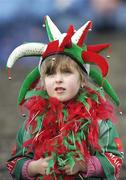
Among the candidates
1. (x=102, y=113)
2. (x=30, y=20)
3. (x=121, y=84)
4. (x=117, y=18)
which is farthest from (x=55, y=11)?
(x=102, y=113)

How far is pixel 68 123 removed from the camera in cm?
435

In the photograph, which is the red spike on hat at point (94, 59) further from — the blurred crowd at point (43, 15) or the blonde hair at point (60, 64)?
the blurred crowd at point (43, 15)

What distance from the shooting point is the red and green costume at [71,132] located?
434 centimetres

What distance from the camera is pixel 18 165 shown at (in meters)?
4.47

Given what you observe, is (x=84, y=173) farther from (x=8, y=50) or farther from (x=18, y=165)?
(x=8, y=50)

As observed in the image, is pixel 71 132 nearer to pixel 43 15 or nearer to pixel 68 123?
pixel 68 123

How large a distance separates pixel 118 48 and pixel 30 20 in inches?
57.4

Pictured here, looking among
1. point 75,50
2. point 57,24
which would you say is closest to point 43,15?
point 57,24

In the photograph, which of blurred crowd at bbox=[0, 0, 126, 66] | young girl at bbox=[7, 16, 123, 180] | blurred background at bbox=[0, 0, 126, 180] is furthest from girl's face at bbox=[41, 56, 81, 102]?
blurred crowd at bbox=[0, 0, 126, 66]

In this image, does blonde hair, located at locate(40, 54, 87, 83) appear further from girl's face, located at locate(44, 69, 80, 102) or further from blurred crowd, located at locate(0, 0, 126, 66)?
blurred crowd, located at locate(0, 0, 126, 66)

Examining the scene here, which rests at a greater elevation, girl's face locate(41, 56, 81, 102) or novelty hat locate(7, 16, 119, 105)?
novelty hat locate(7, 16, 119, 105)

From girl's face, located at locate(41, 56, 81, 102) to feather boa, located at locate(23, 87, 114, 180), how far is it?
53 mm

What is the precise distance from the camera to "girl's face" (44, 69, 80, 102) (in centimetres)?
431

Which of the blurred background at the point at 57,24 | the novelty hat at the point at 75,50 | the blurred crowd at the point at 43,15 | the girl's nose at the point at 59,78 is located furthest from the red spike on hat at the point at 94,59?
the blurred crowd at the point at 43,15
